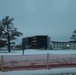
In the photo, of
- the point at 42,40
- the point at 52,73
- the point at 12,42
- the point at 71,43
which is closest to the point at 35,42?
the point at 42,40

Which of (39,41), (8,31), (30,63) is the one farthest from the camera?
(39,41)

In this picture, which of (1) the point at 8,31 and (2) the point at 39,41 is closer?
(1) the point at 8,31

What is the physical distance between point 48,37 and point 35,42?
9.30 meters

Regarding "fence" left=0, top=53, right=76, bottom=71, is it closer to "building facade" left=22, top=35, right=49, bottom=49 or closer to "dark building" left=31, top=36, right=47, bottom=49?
"building facade" left=22, top=35, right=49, bottom=49

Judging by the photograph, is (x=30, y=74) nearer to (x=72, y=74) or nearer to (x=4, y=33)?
(x=72, y=74)

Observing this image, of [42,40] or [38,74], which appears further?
[42,40]

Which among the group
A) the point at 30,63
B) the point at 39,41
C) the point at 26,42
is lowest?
the point at 30,63

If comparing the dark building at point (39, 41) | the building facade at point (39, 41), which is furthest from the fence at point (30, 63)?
the dark building at point (39, 41)

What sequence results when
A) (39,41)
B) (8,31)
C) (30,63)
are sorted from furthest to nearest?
(39,41) < (8,31) < (30,63)

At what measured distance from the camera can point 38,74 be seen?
14.7 metres

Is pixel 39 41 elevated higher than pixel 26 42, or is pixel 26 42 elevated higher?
pixel 39 41

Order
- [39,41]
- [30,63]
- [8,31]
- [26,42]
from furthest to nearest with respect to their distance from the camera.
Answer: [26,42] → [39,41] → [8,31] → [30,63]

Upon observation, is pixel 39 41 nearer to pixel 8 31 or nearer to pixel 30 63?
pixel 8 31

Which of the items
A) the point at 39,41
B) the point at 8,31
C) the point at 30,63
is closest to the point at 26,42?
the point at 39,41
